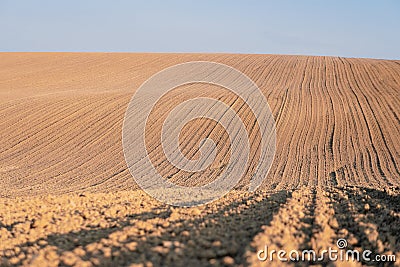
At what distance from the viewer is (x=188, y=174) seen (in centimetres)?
1636

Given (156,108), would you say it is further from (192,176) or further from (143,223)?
(143,223)

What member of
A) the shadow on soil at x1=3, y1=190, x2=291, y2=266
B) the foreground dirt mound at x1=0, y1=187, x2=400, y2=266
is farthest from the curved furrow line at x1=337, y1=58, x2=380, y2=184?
the shadow on soil at x1=3, y1=190, x2=291, y2=266

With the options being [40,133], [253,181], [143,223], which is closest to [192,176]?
[253,181]

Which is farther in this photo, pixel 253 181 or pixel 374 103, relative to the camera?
pixel 374 103

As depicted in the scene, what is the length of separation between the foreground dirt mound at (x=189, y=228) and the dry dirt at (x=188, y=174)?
0.02 meters

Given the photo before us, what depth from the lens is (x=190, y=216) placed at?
6855 mm

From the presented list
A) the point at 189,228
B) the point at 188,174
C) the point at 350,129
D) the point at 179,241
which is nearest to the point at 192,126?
the point at 188,174

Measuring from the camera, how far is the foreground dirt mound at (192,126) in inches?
624

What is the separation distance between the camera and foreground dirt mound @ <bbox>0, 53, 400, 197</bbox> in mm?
15844

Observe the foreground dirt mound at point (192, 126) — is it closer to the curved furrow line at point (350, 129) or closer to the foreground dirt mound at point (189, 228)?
the curved furrow line at point (350, 129)

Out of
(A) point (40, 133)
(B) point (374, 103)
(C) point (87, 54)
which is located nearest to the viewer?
(A) point (40, 133)

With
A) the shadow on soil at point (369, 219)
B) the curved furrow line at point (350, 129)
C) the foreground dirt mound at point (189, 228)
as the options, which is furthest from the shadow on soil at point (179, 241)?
the curved furrow line at point (350, 129)

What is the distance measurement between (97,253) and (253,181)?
10898 mm

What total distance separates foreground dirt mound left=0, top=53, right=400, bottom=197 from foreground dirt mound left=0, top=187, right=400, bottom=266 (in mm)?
5970
